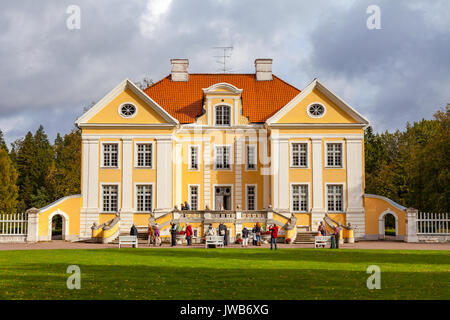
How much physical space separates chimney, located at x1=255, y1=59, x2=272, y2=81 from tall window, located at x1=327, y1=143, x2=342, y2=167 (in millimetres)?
8979

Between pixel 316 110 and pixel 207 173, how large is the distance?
868 cm

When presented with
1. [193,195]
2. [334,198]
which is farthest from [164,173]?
[334,198]

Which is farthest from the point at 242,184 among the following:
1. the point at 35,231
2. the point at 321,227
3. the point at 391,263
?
the point at 391,263

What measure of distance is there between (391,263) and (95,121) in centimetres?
2458

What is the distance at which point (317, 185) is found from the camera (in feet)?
124

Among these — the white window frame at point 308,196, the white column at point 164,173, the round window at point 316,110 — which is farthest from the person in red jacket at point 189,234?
the round window at point 316,110

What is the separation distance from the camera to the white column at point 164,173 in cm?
3719

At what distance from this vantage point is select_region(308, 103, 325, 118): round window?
38.1 m

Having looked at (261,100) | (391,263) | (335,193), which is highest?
(261,100)

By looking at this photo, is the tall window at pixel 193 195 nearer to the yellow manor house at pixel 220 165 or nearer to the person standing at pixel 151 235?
the yellow manor house at pixel 220 165

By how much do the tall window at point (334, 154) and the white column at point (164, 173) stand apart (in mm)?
10663

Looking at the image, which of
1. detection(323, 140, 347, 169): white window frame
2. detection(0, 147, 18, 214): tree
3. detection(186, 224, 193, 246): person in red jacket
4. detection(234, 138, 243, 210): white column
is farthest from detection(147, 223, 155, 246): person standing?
detection(0, 147, 18, 214): tree
